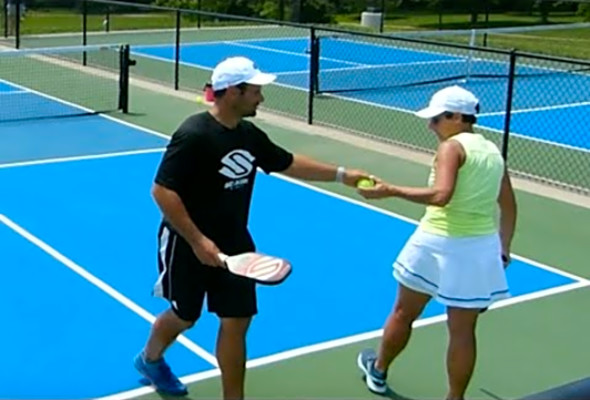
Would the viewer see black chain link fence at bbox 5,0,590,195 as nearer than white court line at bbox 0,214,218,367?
No

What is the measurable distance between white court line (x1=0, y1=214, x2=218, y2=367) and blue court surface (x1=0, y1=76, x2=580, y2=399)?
0.01 meters

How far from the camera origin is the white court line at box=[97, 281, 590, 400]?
601 cm

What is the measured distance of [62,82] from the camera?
18.8 metres

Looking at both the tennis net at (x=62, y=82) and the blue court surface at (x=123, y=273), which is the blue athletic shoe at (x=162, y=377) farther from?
the tennis net at (x=62, y=82)

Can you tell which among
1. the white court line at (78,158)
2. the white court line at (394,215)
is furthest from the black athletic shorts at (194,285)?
the white court line at (78,158)

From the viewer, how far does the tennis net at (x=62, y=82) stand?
15664mm

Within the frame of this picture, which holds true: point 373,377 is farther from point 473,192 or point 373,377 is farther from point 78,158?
point 78,158

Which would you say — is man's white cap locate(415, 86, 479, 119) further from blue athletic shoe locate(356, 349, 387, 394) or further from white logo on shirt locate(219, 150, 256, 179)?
blue athletic shoe locate(356, 349, 387, 394)

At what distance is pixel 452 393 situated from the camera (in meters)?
5.50

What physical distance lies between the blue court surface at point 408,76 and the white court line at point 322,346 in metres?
6.59

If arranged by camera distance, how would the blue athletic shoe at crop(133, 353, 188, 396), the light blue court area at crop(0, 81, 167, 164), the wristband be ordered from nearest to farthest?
the wristband
the blue athletic shoe at crop(133, 353, 188, 396)
the light blue court area at crop(0, 81, 167, 164)

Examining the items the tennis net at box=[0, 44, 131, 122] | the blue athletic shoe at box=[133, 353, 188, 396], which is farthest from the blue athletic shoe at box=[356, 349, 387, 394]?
the tennis net at box=[0, 44, 131, 122]

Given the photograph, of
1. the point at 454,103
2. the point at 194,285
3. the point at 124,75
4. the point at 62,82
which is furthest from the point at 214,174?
the point at 62,82

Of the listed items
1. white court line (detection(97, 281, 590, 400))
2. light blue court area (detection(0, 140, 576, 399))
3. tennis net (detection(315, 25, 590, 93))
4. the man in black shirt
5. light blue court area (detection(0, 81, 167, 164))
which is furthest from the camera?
tennis net (detection(315, 25, 590, 93))
